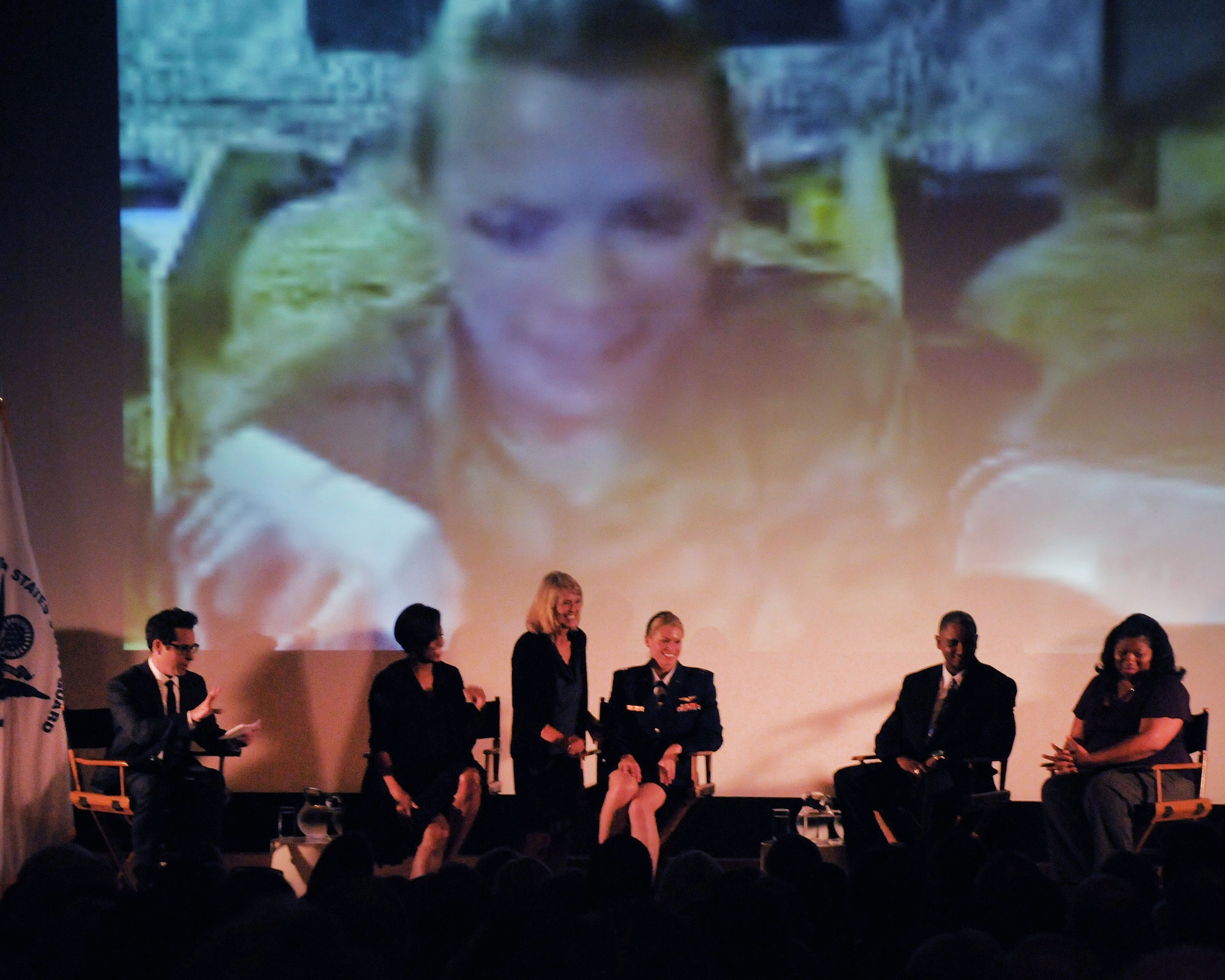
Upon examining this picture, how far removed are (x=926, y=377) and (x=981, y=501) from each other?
1.88 feet

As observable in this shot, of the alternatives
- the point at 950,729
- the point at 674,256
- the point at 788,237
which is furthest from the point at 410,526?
the point at 950,729

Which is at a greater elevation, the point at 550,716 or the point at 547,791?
→ the point at 550,716

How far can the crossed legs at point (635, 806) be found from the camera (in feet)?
15.1

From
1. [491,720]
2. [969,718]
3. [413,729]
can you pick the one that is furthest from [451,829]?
[969,718]

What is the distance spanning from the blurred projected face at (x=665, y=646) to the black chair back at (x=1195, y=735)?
1.87 m

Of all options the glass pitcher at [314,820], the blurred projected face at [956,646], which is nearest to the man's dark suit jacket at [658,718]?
the blurred projected face at [956,646]

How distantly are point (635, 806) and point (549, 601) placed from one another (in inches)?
32.4

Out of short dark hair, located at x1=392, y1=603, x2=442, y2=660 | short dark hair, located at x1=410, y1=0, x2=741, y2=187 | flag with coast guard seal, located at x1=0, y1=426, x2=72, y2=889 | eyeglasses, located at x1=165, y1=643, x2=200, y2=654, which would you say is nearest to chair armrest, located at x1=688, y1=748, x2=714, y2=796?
short dark hair, located at x1=392, y1=603, x2=442, y2=660

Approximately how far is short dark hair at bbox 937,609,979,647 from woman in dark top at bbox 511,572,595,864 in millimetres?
1370

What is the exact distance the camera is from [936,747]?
15.7ft

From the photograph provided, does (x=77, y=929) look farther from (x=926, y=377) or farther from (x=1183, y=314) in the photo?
(x=1183, y=314)

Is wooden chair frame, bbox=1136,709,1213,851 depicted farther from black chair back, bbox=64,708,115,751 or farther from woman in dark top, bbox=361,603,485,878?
black chair back, bbox=64,708,115,751

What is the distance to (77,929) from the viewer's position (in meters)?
2.10

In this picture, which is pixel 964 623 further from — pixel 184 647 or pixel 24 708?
pixel 24 708
